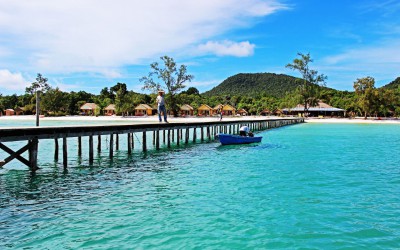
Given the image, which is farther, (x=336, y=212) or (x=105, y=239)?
(x=336, y=212)

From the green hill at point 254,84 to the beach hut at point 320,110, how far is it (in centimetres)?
7145

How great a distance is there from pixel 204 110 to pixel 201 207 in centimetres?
9089

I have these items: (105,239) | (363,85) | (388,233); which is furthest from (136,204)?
(363,85)

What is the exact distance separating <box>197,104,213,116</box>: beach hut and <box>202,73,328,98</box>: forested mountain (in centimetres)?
7330

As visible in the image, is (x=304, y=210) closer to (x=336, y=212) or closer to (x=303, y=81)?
(x=336, y=212)

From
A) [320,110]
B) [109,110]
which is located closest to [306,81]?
[320,110]

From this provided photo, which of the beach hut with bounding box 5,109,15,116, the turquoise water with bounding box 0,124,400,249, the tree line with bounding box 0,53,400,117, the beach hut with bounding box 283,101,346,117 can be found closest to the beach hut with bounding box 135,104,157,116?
the tree line with bounding box 0,53,400,117

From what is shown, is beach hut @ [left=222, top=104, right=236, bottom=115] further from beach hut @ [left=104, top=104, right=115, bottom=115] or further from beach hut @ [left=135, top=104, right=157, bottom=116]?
beach hut @ [left=104, top=104, right=115, bottom=115]

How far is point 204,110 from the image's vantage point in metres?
100

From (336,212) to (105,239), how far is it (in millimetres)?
5644

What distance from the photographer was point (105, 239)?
7.28 metres

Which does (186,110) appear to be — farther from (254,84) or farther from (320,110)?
(254,84)

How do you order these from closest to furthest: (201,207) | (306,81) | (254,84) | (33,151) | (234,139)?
1. (201,207)
2. (33,151)
3. (234,139)
4. (306,81)
5. (254,84)

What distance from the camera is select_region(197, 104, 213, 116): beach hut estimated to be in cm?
9988
